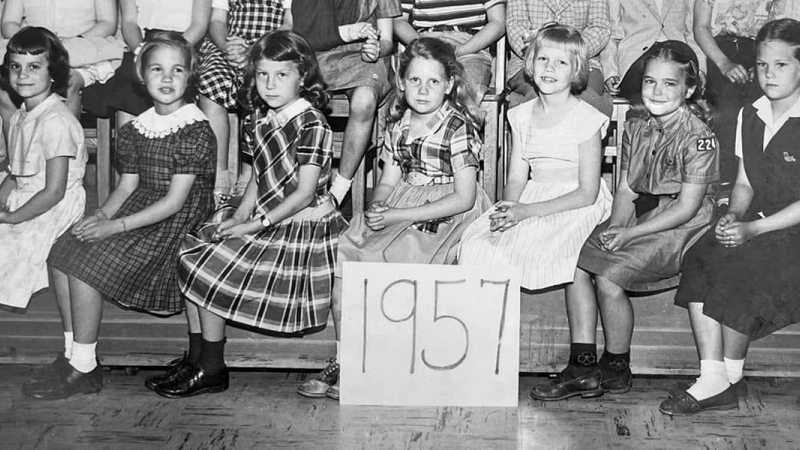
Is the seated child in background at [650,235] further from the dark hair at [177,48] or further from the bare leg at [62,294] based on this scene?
the bare leg at [62,294]

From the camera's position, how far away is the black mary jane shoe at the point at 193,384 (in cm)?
294

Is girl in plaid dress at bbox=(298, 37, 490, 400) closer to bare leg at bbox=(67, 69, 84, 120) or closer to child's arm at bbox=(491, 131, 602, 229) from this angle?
child's arm at bbox=(491, 131, 602, 229)

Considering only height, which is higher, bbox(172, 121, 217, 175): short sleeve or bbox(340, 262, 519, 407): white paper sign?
bbox(172, 121, 217, 175): short sleeve

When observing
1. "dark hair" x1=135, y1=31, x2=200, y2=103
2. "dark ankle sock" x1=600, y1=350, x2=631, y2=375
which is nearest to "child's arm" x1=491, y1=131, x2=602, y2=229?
"dark ankle sock" x1=600, y1=350, x2=631, y2=375

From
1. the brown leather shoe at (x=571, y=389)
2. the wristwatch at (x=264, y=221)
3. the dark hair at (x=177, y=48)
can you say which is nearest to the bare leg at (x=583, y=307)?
the brown leather shoe at (x=571, y=389)

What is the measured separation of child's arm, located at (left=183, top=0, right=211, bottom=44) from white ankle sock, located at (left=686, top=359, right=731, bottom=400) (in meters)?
1.79

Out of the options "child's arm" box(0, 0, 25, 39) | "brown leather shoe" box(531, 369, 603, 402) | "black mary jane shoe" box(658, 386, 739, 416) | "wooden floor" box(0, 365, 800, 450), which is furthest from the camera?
"child's arm" box(0, 0, 25, 39)

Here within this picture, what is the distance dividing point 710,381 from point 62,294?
186cm

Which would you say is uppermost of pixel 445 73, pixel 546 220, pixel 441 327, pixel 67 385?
pixel 445 73

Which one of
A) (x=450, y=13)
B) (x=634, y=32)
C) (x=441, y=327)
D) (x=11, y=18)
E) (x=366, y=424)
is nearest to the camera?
(x=366, y=424)

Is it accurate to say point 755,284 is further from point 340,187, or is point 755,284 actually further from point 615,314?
point 340,187

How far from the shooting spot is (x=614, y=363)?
297 cm

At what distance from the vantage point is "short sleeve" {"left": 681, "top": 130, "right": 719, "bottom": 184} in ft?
9.58

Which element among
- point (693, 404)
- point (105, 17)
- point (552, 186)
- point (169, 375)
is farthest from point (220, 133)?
point (693, 404)
